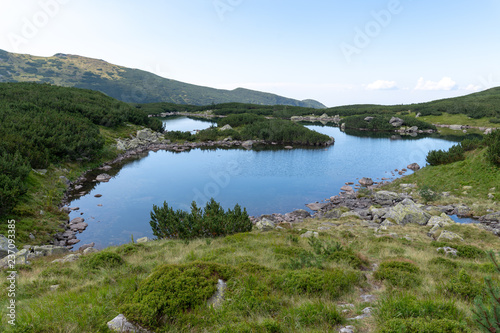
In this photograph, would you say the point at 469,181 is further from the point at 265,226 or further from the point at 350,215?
the point at 265,226

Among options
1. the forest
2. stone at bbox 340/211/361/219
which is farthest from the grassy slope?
the forest

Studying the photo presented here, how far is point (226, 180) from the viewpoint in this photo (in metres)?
41.9

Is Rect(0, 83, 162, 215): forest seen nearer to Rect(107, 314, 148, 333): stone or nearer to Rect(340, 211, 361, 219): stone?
Rect(107, 314, 148, 333): stone

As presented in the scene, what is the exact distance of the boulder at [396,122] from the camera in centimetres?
11408

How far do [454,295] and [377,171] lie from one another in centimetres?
4522

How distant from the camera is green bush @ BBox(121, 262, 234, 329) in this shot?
6275mm

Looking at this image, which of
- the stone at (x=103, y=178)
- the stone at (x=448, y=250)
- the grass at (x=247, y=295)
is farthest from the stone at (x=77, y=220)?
the stone at (x=448, y=250)

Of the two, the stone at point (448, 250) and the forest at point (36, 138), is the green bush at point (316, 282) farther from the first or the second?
the forest at point (36, 138)

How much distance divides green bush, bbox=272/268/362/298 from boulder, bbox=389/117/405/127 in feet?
409

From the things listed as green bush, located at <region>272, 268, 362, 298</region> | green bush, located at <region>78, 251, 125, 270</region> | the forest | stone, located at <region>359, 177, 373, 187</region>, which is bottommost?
stone, located at <region>359, 177, 373, 187</region>

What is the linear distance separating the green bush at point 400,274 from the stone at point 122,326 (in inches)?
324

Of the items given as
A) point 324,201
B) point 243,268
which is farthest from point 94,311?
point 324,201

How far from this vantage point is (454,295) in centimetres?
771

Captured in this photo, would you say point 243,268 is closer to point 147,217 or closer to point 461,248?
point 461,248
